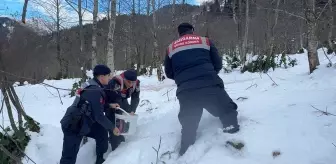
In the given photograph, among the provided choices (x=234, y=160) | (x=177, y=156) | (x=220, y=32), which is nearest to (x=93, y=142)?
(x=177, y=156)

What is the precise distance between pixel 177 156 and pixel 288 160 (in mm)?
1276

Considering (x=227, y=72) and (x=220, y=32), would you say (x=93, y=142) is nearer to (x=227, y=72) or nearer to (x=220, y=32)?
(x=227, y=72)

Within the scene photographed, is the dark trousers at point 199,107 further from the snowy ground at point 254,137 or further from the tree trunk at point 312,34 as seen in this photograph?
the tree trunk at point 312,34

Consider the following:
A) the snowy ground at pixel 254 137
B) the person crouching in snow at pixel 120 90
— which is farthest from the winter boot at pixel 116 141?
the snowy ground at pixel 254 137

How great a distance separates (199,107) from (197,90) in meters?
0.21

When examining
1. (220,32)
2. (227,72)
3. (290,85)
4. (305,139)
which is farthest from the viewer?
(220,32)

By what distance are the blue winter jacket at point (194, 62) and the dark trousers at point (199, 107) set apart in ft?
0.27

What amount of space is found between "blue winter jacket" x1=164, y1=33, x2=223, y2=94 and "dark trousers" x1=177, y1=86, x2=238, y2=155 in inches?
3.3

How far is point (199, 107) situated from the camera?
3840 millimetres

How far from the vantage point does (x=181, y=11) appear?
17562 millimetres

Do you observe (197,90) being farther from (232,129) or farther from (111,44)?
(111,44)

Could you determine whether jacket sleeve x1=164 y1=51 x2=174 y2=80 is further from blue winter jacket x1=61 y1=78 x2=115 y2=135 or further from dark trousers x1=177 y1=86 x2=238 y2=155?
blue winter jacket x1=61 y1=78 x2=115 y2=135

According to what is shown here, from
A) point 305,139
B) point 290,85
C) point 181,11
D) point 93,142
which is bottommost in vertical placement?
point 93,142

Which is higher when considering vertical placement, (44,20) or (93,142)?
(44,20)
